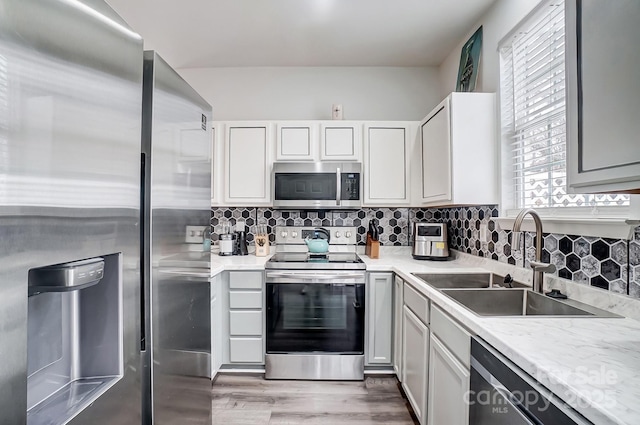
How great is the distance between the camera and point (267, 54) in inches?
110

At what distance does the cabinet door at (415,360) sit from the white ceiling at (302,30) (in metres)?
2.03

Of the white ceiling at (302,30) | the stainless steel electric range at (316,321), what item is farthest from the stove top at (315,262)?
the white ceiling at (302,30)

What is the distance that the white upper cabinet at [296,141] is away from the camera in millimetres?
2729

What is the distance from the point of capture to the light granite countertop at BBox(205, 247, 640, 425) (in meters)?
0.66

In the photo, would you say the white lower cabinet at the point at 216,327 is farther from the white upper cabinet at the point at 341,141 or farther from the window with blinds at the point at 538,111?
the window with blinds at the point at 538,111

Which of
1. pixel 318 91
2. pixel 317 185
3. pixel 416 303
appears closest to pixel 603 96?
pixel 416 303

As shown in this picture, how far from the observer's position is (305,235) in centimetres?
299

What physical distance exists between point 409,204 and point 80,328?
2.40m

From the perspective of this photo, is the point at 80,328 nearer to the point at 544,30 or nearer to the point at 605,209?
the point at 605,209

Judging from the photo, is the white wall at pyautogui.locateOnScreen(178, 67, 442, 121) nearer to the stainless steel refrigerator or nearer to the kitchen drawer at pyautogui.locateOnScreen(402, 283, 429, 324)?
the kitchen drawer at pyautogui.locateOnScreen(402, 283, 429, 324)

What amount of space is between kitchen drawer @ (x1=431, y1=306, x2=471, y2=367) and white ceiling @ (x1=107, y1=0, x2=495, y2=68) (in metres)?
1.94

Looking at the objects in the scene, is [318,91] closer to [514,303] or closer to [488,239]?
[488,239]

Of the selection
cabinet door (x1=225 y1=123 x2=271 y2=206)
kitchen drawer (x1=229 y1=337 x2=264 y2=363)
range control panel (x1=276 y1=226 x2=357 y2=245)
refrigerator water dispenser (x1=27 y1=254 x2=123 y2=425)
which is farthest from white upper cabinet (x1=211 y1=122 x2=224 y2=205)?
refrigerator water dispenser (x1=27 y1=254 x2=123 y2=425)

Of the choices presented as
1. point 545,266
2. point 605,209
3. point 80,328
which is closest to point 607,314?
point 545,266
